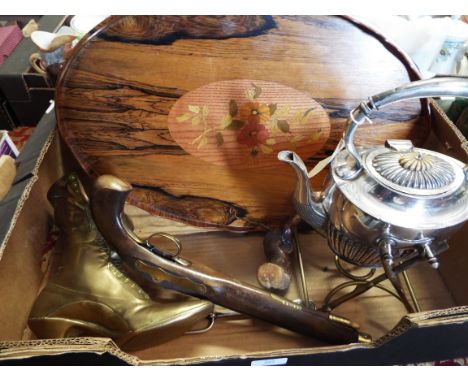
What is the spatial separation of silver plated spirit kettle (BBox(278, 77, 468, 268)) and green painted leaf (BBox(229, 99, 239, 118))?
19cm

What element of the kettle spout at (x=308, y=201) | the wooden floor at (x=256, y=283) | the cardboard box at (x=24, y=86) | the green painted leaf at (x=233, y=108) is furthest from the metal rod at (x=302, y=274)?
the cardboard box at (x=24, y=86)

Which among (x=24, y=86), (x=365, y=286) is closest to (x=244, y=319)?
(x=365, y=286)

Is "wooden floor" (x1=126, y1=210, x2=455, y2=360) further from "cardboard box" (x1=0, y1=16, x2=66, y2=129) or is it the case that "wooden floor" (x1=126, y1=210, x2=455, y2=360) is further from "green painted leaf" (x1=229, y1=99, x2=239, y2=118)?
"cardboard box" (x1=0, y1=16, x2=66, y2=129)

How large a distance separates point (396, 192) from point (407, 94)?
0.13 m

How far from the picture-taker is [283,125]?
0.72 m

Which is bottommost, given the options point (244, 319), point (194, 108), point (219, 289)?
point (244, 319)

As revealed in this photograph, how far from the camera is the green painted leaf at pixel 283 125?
2.35 feet

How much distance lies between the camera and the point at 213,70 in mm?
658

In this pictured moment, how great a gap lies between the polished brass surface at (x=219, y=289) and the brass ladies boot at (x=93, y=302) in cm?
3

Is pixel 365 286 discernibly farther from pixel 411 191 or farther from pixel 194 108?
pixel 194 108

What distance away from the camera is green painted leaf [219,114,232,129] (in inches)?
28.0

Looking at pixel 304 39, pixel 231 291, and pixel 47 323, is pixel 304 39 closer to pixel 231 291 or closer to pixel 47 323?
pixel 231 291

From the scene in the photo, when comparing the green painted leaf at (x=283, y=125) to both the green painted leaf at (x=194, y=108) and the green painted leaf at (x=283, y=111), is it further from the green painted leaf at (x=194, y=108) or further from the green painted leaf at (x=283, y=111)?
the green painted leaf at (x=194, y=108)

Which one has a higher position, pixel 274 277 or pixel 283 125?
pixel 283 125
